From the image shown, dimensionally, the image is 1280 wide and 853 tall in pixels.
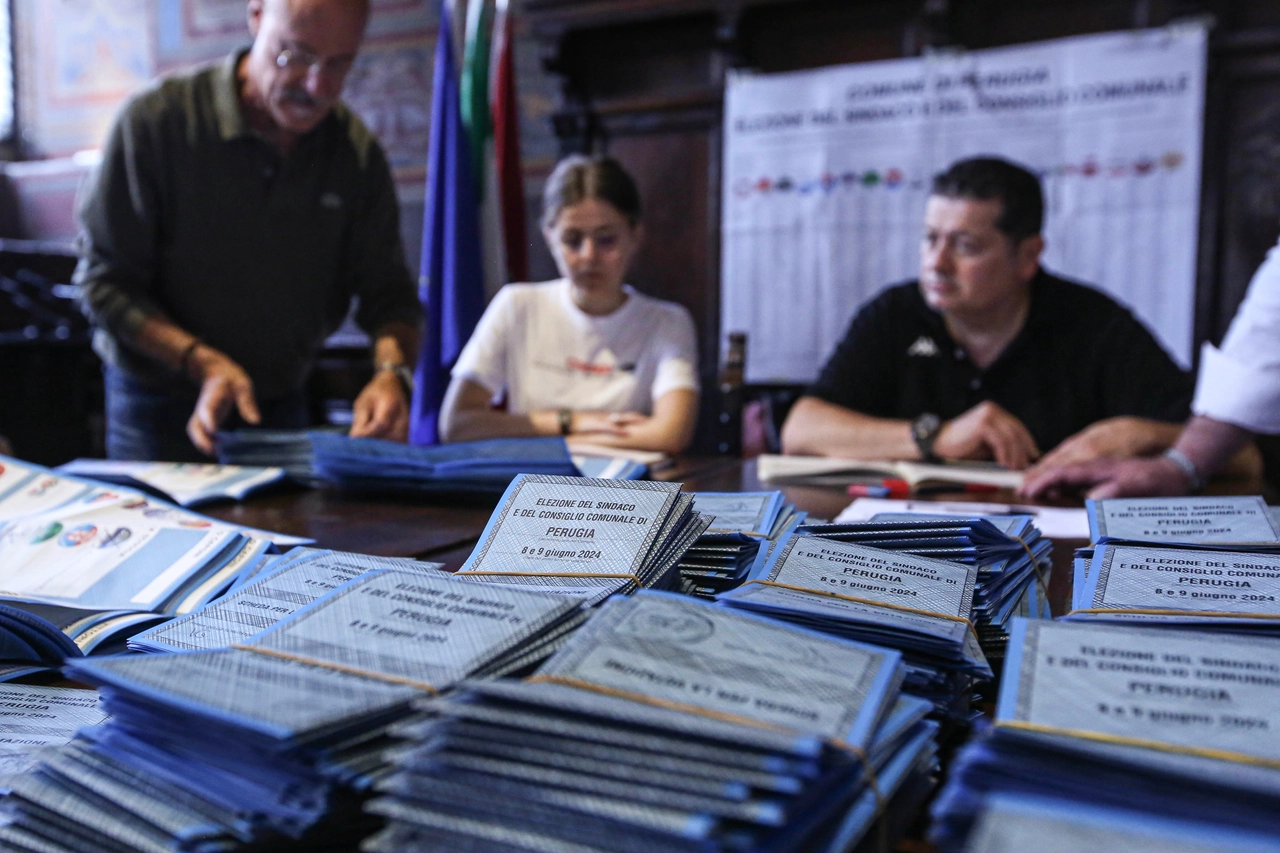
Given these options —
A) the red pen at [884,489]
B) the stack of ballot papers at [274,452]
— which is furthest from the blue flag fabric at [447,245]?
the red pen at [884,489]

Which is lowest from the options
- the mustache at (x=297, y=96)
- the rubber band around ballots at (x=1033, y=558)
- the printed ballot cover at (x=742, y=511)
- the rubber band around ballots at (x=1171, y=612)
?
the rubber band around ballots at (x=1033, y=558)

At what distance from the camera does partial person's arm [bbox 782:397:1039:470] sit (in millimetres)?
1993

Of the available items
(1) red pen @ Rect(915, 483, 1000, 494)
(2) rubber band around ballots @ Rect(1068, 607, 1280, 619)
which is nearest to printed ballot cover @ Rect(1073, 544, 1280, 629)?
(2) rubber band around ballots @ Rect(1068, 607, 1280, 619)

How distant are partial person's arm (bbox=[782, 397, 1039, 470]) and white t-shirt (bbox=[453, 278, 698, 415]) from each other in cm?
37

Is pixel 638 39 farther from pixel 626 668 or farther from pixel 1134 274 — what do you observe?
pixel 626 668

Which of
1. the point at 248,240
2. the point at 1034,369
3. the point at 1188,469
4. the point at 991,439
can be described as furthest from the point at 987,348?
the point at 248,240

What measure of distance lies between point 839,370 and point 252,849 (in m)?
2.32

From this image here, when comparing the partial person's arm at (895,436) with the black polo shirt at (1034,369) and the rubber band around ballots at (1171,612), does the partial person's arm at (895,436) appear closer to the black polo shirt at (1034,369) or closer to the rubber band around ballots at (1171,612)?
the black polo shirt at (1034,369)

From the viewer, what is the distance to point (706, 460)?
83.2 inches

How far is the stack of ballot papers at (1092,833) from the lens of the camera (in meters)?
0.35

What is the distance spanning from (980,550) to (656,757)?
1.37ft

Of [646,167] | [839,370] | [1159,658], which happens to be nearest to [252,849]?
[1159,658]

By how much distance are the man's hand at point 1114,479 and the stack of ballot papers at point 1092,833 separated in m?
1.22

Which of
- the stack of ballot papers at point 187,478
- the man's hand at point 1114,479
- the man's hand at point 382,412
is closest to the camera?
the stack of ballot papers at point 187,478
